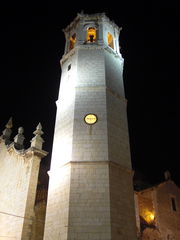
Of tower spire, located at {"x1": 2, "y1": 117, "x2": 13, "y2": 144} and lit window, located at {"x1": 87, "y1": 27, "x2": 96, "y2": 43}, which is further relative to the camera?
tower spire, located at {"x1": 2, "y1": 117, "x2": 13, "y2": 144}

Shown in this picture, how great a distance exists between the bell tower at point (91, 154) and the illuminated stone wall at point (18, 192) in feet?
6.78

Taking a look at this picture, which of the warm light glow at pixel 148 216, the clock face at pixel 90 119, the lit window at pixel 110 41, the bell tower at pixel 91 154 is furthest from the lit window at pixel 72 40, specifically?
the warm light glow at pixel 148 216

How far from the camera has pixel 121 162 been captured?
13188mm

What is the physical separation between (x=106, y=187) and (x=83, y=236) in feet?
7.29

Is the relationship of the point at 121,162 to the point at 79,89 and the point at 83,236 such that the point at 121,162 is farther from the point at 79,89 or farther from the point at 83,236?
the point at 79,89

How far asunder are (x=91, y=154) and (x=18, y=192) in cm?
546

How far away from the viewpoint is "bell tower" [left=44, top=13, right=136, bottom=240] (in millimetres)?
11305

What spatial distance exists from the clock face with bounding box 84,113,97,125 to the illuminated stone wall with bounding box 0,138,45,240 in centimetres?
396

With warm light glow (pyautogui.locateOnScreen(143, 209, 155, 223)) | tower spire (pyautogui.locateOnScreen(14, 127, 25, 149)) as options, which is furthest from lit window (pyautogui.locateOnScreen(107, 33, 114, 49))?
warm light glow (pyautogui.locateOnScreen(143, 209, 155, 223))

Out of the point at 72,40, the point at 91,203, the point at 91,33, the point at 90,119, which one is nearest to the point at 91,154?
the point at 90,119

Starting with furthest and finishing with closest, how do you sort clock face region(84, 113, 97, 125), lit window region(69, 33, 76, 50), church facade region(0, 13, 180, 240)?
lit window region(69, 33, 76, 50)
clock face region(84, 113, 97, 125)
church facade region(0, 13, 180, 240)

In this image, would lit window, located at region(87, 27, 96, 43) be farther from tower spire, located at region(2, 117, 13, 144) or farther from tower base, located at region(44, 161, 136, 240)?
tower base, located at region(44, 161, 136, 240)

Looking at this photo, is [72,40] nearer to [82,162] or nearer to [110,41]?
[110,41]

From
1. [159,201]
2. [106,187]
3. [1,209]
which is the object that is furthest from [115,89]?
[159,201]
